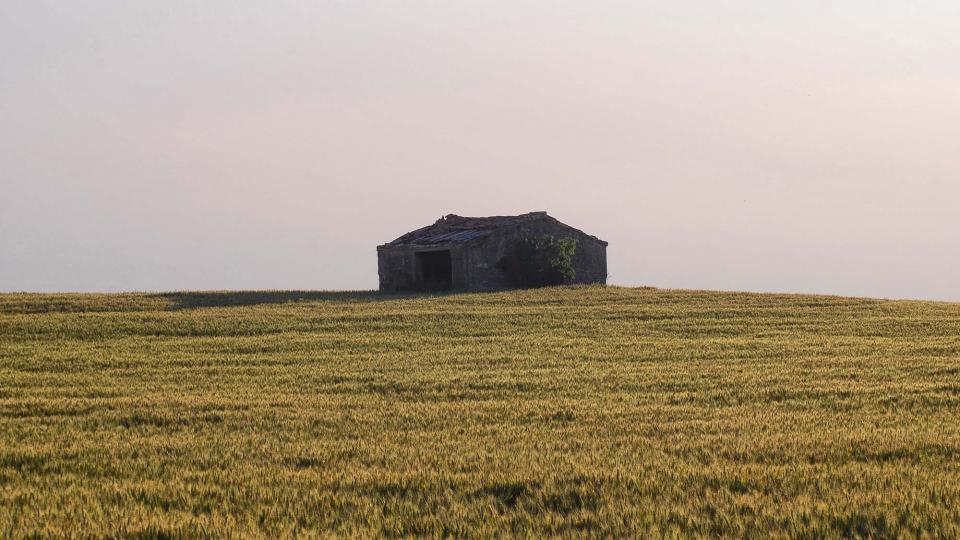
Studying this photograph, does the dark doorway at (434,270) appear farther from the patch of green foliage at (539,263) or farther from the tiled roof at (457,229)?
the patch of green foliage at (539,263)

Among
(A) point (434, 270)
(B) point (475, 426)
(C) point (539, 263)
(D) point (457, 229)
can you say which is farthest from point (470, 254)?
(B) point (475, 426)

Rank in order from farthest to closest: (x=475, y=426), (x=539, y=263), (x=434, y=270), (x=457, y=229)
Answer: (x=457, y=229) → (x=434, y=270) → (x=539, y=263) → (x=475, y=426)

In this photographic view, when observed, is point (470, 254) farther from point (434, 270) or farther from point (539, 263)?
point (434, 270)

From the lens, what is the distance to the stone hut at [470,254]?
47.4 meters

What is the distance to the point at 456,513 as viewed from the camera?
8562 millimetres

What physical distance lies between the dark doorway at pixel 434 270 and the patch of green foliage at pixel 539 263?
3257 mm

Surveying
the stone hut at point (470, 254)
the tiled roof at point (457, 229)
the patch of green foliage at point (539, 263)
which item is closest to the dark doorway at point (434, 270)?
the stone hut at point (470, 254)

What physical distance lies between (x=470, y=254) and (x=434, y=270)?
4.13 metres

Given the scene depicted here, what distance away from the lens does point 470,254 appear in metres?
47.3

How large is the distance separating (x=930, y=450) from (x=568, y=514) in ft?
18.4

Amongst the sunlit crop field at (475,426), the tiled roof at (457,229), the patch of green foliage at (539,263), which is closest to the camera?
the sunlit crop field at (475,426)

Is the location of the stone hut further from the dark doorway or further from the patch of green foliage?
the patch of green foliage

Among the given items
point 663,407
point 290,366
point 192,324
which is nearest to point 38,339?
point 192,324

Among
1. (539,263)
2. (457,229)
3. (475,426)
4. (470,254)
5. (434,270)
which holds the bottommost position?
(475,426)
